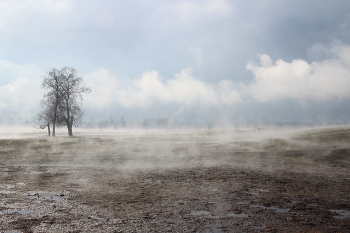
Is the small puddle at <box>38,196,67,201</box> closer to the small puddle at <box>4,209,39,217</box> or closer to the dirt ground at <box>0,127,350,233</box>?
the dirt ground at <box>0,127,350,233</box>

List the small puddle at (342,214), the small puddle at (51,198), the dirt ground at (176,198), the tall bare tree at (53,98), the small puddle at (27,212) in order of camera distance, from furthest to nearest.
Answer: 1. the tall bare tree at (53,98)
2. the small puddle at (51,198)
3. the small puddle at (27,212)
4. the small puddle at (342,214)
5. the dirt ground at (176,198)

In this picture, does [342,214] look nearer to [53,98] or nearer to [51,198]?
[51,198]

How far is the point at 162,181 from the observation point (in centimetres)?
1291

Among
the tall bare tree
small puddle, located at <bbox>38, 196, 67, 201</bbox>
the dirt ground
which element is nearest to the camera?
the dirt ground

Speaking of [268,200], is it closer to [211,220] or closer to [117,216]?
[211,220]

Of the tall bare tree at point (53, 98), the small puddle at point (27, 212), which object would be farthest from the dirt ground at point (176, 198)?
the tall bare tree at point (53, 98)

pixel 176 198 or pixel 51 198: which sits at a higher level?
pixel 51 198

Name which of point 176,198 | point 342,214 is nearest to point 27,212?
point 176,198

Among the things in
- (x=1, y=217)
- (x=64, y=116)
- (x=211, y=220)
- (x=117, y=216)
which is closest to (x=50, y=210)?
(x=1, y=217)

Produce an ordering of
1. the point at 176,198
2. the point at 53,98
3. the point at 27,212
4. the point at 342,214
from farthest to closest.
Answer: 1. the point at 53,98
2. the point at 176,198
3. the point at 27,212
4. the point at 342,214

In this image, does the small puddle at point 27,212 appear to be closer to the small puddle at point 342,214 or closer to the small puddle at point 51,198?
the small puddle at point 51,198

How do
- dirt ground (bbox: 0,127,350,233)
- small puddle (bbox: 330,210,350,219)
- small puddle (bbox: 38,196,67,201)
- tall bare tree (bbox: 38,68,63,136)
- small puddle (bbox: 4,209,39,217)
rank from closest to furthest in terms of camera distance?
1. dirt ground (bbox: 0,127,350,233)
2. small puddle (bbox: 330,210,350,219)
3. small puddle (bbox: 4,209,39,217)
4. small puddle (bbox: 38,196,67,201)
5. tall bare tree (bbox: 38,68,63,136)

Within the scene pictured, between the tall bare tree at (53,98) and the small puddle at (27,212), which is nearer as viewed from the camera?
the small puddle at (27,212)

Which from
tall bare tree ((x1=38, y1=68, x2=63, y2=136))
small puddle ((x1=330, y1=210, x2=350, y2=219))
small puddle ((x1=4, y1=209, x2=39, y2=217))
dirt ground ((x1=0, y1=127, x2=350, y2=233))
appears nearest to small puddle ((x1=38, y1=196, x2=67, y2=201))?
dirt ground ((x1=0, y1=127, x2=350, y2=233))
